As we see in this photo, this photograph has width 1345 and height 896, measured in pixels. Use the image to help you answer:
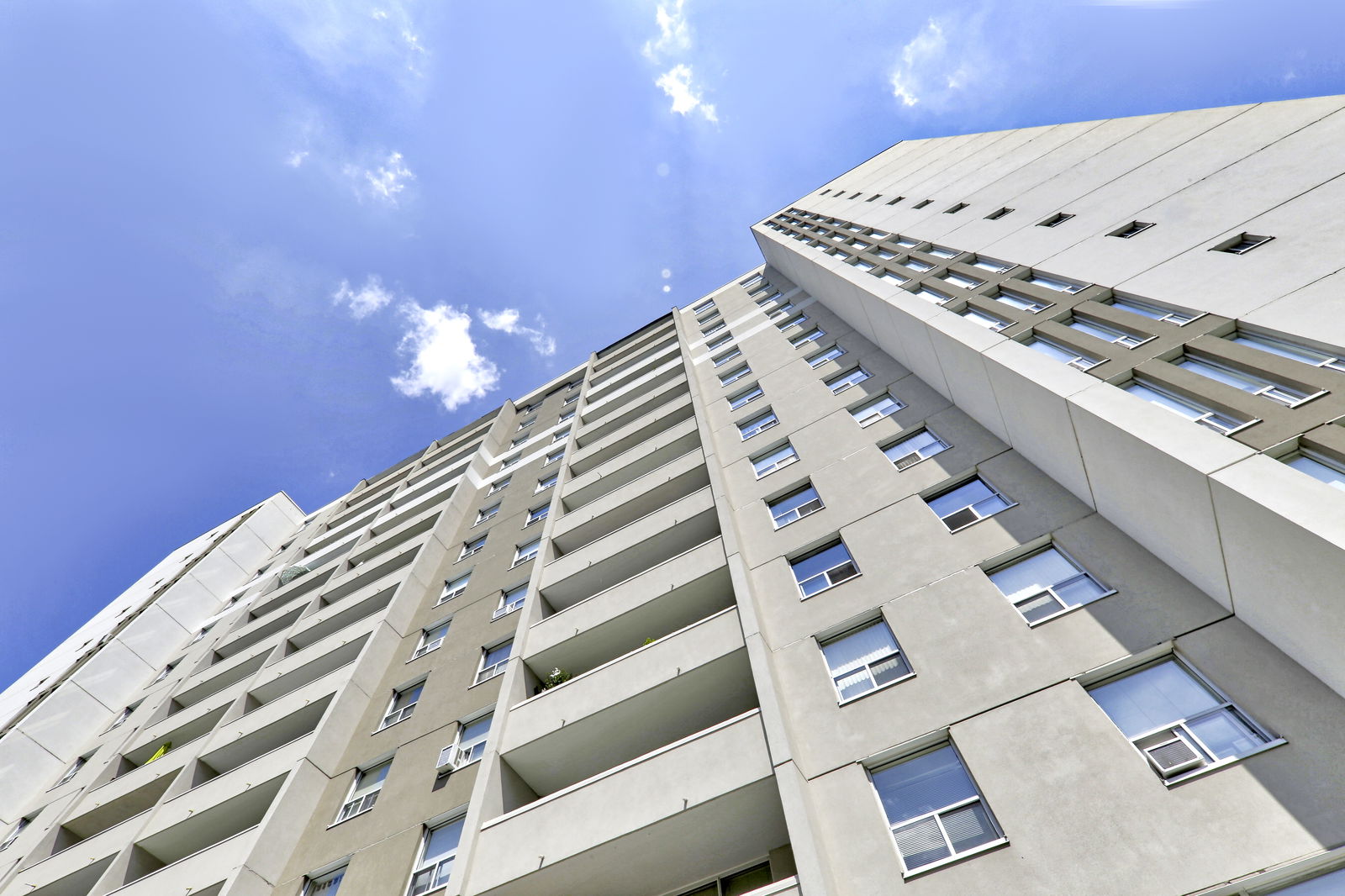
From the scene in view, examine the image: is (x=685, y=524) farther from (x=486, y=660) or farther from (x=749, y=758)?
(x=749, y=758)

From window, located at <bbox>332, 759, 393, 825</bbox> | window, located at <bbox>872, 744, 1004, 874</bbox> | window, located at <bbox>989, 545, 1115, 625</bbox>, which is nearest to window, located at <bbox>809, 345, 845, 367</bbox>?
window, located at <bbox>989, 545, 1115, 625</bbox>

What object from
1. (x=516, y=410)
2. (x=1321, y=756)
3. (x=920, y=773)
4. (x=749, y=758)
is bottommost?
(x=1321, y=756)

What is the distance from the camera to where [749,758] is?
33.4 feet

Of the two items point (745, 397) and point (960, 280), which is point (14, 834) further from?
point (960, 280)

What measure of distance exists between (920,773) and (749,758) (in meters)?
2.67

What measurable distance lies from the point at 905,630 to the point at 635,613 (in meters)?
6.91

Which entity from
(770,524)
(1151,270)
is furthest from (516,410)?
(1151,270)

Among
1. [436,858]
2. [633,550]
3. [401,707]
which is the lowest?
[436,858]

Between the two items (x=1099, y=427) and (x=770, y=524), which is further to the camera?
(x=770, y=524)

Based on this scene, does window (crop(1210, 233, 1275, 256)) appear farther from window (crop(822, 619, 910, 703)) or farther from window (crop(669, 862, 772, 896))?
window (crop(669, 862, 772, 896))

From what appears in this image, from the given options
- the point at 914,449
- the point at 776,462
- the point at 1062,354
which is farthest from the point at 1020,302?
the point at 776,462

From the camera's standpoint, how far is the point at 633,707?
1289 cm

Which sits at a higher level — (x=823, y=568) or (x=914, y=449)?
(x=914, y=449)

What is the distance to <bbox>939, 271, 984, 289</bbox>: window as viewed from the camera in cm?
1838
